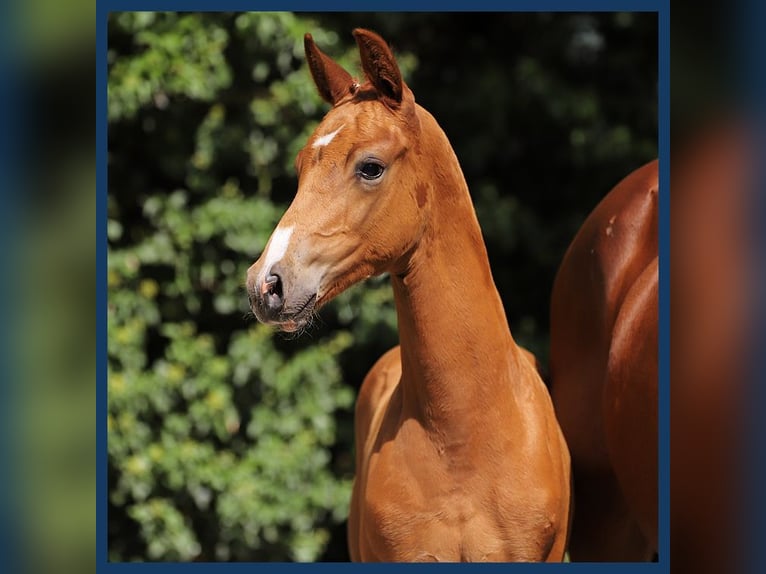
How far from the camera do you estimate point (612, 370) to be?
2.67m

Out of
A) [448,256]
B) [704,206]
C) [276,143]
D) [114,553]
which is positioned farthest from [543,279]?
[704,206]

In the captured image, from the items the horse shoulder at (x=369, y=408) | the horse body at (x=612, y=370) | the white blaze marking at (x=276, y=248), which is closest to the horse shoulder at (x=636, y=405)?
the horse body at (x=612, y=370)

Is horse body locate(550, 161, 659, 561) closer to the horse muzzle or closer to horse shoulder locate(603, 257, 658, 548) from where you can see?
horse shoulder locate(603, 257, 658, 548)

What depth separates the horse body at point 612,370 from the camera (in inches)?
103

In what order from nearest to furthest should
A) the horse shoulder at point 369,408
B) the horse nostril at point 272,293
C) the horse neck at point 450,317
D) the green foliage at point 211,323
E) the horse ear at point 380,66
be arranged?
1. the horse nostril at point 272,293
2. the horse ear at point 380,66
3. the horse neck at point 450,317
4. the horse shoulder at point 369,408
5. the green foliage at point 211,323

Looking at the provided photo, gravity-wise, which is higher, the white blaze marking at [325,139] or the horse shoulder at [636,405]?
the white blaze marking at [325,139]

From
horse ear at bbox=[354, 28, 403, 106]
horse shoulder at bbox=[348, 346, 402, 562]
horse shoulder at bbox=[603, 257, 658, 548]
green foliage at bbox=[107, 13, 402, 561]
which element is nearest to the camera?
horse ear at bbox=[354, 28, 403, 106]

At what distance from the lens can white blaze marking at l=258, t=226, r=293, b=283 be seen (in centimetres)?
197

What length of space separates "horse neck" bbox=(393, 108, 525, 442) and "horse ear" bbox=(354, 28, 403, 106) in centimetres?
15

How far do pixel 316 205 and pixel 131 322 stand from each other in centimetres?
267

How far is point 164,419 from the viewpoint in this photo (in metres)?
4.60

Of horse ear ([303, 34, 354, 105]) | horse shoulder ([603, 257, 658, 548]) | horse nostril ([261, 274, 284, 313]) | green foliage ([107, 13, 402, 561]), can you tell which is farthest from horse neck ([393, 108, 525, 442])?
green foliage ([107, 13, 402, 561])

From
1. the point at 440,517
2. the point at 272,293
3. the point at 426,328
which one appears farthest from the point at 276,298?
the point at 440,517

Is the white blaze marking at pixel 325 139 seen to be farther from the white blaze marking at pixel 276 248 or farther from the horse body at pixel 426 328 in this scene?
the white blaze marking at pixel 276 248
